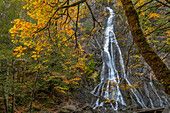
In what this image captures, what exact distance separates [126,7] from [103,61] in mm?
14651

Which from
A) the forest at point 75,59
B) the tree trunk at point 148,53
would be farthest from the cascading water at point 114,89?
the tree trunk at point 148,53

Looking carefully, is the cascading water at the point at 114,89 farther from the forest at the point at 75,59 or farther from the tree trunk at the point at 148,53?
the tree trunk at the point at 148,53

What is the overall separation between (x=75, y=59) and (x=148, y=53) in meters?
6.10

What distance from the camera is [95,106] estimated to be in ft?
32.8

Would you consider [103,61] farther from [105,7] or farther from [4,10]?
[105,7]

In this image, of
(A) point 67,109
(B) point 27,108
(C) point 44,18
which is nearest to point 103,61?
(A) point 67,109

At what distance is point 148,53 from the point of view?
5.15ft

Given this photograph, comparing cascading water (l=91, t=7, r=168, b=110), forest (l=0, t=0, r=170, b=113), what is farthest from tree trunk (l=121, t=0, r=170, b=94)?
cascading water (l=91, t=7, r=168, b=110)

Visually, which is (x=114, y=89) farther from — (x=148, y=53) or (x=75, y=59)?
(x=148, y=53)

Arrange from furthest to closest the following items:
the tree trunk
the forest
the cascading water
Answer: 1. the cascading water
2. the forest
3. the tree trunk

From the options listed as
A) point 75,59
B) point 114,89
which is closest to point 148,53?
point 75,59

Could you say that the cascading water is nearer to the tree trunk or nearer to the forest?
the forest

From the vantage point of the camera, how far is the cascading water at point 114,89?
10.1 metres

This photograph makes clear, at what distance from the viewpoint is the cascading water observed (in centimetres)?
1008
